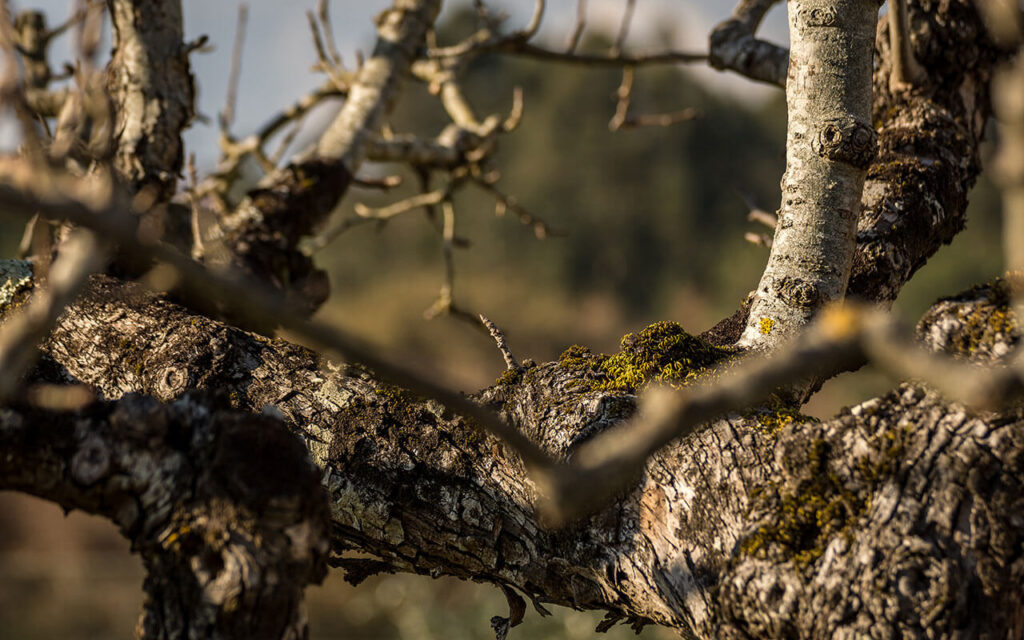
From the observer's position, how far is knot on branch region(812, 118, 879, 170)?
177 centimetres

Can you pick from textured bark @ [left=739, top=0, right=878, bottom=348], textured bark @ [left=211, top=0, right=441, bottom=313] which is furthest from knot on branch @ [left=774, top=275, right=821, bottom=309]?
textured bark @ [left=211, top=0, right=441, bottom=313]

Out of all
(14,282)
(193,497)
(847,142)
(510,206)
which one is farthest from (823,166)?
(510,206)

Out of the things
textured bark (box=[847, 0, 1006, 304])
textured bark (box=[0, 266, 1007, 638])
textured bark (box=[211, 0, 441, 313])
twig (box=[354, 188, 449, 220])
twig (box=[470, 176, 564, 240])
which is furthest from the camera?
twig (box=[354, 188, 449, 220])

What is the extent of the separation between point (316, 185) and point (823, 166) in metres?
1.89

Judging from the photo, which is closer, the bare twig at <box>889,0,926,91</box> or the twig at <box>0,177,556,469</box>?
the twig at <box>0,177,556,469</box>

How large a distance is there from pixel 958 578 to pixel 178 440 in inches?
46.6

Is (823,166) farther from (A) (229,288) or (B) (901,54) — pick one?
(A) (229,288)

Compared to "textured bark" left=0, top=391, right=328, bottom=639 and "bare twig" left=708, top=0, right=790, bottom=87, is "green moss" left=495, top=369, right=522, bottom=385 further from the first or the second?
"bare twig" left=708, top=0, right=790, bottom=87

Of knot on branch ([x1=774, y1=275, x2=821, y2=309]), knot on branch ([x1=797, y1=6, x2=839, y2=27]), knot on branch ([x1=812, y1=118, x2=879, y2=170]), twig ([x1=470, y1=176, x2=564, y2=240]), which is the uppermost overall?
twig ([x1=470, y1=176, x2=564, y2=240])

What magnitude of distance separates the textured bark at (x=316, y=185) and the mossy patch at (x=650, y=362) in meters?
1.29

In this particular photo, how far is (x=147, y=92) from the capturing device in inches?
107

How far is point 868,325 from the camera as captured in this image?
761mm

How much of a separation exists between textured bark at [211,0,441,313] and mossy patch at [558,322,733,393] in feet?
4.22

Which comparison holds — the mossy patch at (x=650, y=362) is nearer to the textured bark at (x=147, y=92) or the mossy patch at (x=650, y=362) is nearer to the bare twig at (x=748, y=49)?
the bare twig at (x=748, y=49)
